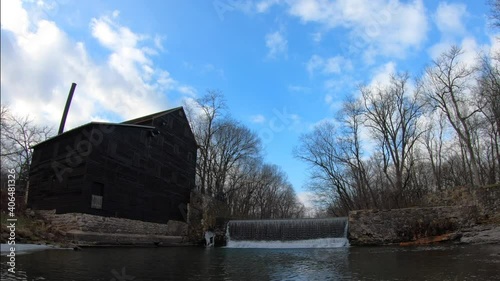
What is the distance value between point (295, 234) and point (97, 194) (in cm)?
1388

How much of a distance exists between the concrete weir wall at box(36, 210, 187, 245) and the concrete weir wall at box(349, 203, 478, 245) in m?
14.6

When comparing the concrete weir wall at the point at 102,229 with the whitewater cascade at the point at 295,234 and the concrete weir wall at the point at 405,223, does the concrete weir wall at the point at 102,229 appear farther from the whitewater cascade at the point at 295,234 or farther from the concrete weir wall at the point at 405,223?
the concrete weir wall at the point at 405,223

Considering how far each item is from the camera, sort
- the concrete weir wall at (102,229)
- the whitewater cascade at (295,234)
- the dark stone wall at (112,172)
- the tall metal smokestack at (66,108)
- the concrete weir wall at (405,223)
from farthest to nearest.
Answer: the tall metal smokestack at (66,108)
the whitewater cascade at (295,234)
the concrete weir wall at (405,223)
the dark stone wall at (112,172)
the concrete weir wall at (102,229)

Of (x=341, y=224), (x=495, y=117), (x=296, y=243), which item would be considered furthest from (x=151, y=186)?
(x=495, y=117)

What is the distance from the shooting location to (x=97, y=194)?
22.5 meters

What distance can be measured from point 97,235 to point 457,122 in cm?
3143

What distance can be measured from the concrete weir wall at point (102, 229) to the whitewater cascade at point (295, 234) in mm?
6728

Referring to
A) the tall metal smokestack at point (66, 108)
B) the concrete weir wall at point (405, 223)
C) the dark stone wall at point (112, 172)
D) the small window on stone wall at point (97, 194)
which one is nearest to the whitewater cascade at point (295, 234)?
the concrete weir wall at point (405, 223)

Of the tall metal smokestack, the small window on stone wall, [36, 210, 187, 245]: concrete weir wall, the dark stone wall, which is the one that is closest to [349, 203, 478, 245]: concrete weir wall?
[36, 210, 187, 245]: concrete weir wall

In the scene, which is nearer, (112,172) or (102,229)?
(102,229)

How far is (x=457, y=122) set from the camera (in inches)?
1313

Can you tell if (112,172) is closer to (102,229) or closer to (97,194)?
(97,194)

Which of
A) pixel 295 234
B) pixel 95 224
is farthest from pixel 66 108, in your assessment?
pixel 295 234

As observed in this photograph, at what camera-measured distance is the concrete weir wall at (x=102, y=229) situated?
21.0 metres
